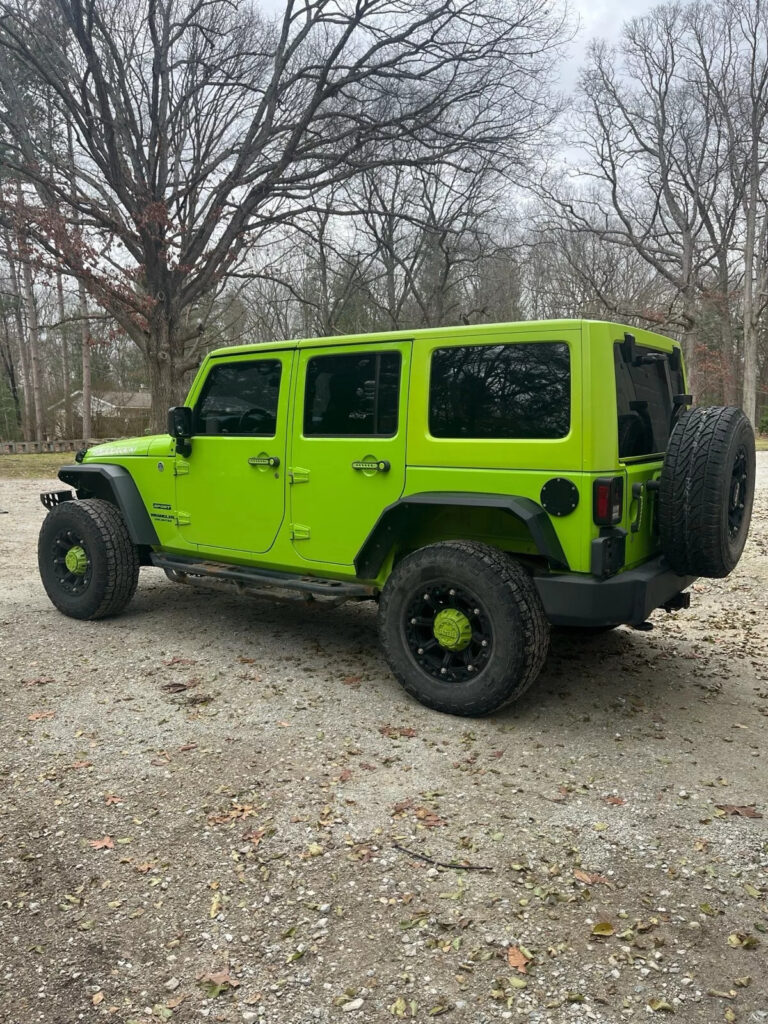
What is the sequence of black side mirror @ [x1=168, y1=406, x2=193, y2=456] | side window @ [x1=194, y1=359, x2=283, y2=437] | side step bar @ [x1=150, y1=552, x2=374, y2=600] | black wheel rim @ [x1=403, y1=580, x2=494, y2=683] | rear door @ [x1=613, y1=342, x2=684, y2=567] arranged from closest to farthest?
rear door @ [x1=613, y1=342, x2=684, y2=567] < black wheel rim @ [x1=403, y1=580, x2=494, y2=683] < side step bar @ [x1=150, y1=552, x2=374, y2=600] < side window @ [x1=194, y1=359, x2=283, y2=437] < black side mirror @ [x1=168, y1=406, x2=193, y2=456]

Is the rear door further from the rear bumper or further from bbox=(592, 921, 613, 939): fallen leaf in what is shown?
bbox=(592, 921, 613, 939): fallen leaf

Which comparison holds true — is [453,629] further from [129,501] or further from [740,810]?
[129,501]

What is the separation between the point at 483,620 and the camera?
12.6 ft

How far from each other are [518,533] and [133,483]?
311cm

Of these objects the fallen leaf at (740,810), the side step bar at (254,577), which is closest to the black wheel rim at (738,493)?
the fallen leaf at (740,810)

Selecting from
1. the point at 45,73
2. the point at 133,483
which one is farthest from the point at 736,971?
the point at 45,73

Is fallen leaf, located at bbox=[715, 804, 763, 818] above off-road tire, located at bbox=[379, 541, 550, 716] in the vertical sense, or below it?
below

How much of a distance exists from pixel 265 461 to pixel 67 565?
2.14 metres

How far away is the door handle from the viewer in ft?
15.4

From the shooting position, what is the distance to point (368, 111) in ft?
52.1

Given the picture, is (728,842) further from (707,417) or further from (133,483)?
(133,483)

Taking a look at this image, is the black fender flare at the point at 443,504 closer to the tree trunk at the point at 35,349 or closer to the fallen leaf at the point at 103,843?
the fallen leaf at the point at 103,843

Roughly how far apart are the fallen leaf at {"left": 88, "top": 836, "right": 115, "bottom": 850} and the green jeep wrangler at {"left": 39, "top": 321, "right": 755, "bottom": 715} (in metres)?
1.76

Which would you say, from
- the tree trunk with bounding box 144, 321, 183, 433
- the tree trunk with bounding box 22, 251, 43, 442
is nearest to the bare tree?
the tree trunk with bounding box 144, 321, 183, 433
